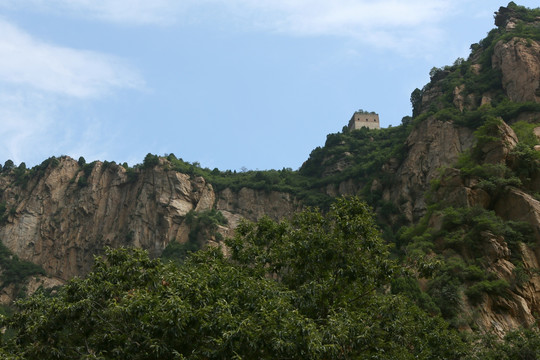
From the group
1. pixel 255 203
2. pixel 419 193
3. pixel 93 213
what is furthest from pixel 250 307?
pixel 93 213

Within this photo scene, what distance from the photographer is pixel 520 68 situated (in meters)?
70.1

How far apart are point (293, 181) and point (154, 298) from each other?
252 ft

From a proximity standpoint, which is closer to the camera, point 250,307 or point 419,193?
point 250,307

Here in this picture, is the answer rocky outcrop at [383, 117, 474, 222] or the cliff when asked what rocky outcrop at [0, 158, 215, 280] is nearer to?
the cliff

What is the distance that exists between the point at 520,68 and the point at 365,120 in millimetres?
41525

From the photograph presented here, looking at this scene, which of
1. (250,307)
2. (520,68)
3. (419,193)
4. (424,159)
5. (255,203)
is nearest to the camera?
(250,307)

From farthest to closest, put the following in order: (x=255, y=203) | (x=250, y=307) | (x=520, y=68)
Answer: (x=255, y=203), (x=520, y=68), (x=250, y=307)

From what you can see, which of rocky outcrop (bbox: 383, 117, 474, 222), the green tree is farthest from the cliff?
the green tree

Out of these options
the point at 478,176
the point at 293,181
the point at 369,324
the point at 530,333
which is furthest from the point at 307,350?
the point at 293,181

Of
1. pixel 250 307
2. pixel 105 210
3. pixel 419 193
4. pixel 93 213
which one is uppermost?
pixel 105 210

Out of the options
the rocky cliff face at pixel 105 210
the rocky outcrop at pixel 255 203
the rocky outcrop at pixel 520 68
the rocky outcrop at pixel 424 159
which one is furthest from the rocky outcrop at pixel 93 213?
the rocky outcrop at pixel 520 68

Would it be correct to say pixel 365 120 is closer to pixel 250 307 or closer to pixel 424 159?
pixel 424 159

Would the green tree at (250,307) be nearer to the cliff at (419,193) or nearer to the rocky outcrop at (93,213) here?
the cliff at (419,193)

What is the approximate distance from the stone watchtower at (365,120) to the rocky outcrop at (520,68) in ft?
116
